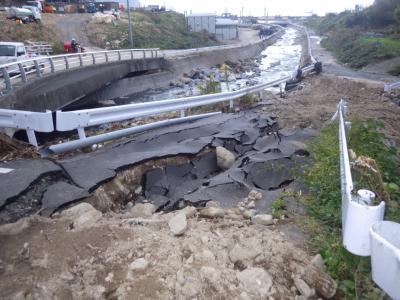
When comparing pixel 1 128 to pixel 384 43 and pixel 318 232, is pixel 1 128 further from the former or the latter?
pixel 384 43

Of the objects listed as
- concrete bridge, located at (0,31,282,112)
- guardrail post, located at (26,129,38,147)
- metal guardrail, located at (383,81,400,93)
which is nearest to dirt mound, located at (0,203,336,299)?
guardrail post, located at (26,129,38,147)

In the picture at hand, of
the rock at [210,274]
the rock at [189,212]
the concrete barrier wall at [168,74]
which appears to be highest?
the rock at [210,274]

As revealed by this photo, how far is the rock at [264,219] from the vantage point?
12.9 ft

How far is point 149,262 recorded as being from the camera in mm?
2965

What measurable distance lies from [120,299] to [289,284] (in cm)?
141

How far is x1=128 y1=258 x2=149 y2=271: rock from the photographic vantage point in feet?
9.48

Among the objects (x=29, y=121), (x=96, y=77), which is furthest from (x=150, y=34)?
(x=29, y=121)

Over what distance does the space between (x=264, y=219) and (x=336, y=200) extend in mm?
1062

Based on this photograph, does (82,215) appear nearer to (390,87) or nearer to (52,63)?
(52,63)

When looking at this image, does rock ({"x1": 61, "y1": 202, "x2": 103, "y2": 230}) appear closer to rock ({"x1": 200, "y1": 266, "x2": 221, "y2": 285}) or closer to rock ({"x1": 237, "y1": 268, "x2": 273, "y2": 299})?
rock ({"x1": 200, "y1": 266, "x2": 221, "y2": 285})

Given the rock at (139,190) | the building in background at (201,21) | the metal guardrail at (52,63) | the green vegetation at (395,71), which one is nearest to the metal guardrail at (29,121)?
the rock at (139,190)

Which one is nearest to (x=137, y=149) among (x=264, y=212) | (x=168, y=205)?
(x=168, y=205)

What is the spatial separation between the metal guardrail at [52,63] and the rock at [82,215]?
6.57 m

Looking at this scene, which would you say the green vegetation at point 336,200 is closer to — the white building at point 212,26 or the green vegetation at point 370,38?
the green vegetation at point 370,38
